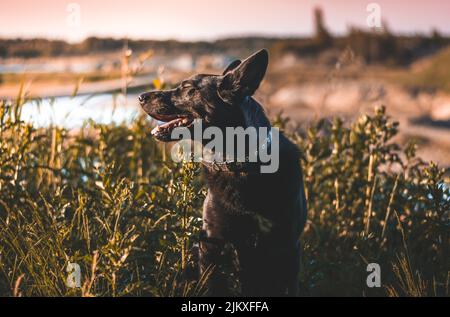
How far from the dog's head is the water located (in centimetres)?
86

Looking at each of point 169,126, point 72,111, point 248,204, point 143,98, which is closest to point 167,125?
point 169,126

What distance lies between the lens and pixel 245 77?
11.6 ft

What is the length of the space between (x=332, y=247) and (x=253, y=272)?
117 centimetres

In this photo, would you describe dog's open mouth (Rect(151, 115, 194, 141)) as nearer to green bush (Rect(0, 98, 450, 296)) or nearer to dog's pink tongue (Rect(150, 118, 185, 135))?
dog's pink tongue (Rect(150, 118, 185, 135))

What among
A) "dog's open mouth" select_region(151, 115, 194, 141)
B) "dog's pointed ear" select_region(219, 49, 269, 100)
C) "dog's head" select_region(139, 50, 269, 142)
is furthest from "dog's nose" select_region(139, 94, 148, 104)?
"dog's pointed ear" select_region(219, 49, 269, 100)

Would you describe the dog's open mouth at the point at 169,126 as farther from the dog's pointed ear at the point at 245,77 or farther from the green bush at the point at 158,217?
the dog's pointed ear at the point at 245,77

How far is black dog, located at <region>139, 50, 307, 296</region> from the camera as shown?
3535 millimetres

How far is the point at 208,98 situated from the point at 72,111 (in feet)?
5.37

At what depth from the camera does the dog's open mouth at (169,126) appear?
3766 millimetres

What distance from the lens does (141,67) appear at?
4.88 meters

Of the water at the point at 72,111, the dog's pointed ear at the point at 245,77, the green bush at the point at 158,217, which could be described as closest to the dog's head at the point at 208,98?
the dog's pointed ear at the point at 245,77

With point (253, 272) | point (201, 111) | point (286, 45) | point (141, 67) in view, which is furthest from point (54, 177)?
point (286, 45)

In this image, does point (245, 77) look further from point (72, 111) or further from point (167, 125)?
point (72, 111)
